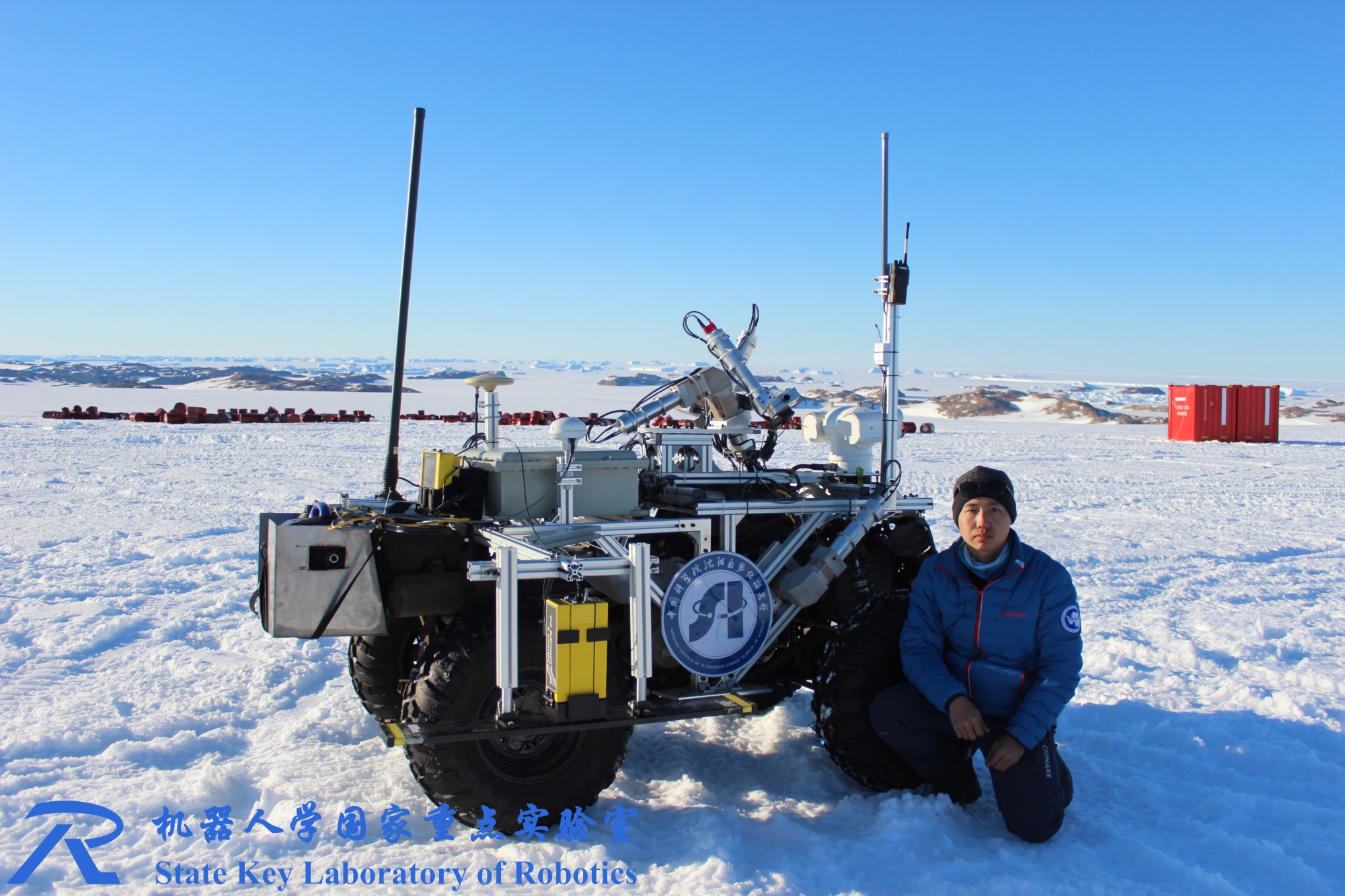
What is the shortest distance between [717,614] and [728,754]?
0.90 meters

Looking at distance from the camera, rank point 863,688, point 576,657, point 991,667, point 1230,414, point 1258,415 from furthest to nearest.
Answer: point 1230,414 < point 1258,415 < point 863,688 < point 991,667 < point 576,657

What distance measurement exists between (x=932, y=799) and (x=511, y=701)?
5.61ft

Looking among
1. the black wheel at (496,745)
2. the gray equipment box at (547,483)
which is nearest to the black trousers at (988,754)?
the black wheel at (496,745)

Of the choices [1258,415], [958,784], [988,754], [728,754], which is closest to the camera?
[988,754]

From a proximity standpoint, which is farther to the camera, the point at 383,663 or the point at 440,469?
the point at 383,663

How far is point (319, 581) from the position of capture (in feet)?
12.3

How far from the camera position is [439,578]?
396 centimetres

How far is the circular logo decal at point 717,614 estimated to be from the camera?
12.7 feet

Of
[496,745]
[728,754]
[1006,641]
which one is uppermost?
[1006,641]

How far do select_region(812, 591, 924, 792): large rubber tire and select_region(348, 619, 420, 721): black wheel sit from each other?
1.98 m

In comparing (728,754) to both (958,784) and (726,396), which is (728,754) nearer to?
(958,784)

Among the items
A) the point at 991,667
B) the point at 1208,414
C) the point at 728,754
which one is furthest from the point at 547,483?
the point at 1208,414

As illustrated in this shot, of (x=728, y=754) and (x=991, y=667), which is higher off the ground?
(x=991, y=667)

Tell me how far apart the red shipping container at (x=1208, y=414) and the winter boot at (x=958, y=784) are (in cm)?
2475
